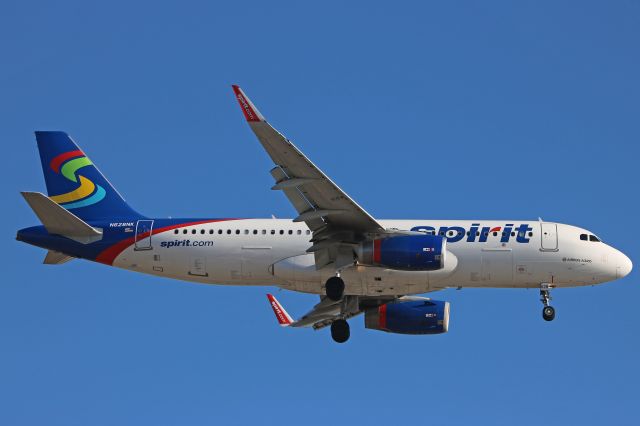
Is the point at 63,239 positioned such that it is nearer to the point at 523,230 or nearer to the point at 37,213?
the point at 37,213

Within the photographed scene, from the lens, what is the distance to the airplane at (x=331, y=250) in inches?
1821

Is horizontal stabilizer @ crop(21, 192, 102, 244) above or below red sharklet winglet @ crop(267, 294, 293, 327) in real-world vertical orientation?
above

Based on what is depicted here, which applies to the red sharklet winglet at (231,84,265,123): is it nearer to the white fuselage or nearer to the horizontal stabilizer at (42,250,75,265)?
the white fuselage

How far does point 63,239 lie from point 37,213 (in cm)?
163

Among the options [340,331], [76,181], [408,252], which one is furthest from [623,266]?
[76,181]

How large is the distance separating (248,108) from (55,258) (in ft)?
47.0

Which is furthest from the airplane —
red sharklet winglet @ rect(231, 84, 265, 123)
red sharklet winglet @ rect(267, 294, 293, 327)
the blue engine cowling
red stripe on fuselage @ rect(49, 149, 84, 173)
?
red sharklet winglet @ rect(231, 84, 265, 123)

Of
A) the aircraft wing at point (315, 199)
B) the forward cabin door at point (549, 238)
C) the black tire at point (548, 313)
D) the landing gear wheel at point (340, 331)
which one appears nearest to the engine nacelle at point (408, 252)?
the aircraft wing at point (315, 199)

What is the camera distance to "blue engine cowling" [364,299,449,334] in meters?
51.4

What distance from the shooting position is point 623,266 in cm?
4866

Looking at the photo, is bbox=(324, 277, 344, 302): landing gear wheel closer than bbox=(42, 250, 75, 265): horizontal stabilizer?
Yes

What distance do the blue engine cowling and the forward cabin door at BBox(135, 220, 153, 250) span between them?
34.7ft

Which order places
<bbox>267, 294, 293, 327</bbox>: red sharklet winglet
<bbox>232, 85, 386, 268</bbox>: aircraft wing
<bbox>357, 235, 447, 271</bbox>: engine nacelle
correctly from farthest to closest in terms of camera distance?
<bbox>267, 294, 293, 327</bbox>: red sharklet winglet, <bbox>357, 235, 447, 271</bbox>: engine nacelle, <bbox>232, 85, 386, 268</bbox>: aircraft wing

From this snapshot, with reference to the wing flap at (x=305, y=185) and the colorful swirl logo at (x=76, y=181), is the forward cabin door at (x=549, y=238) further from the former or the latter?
the colorful swirl logo at (x=76, y=181)
